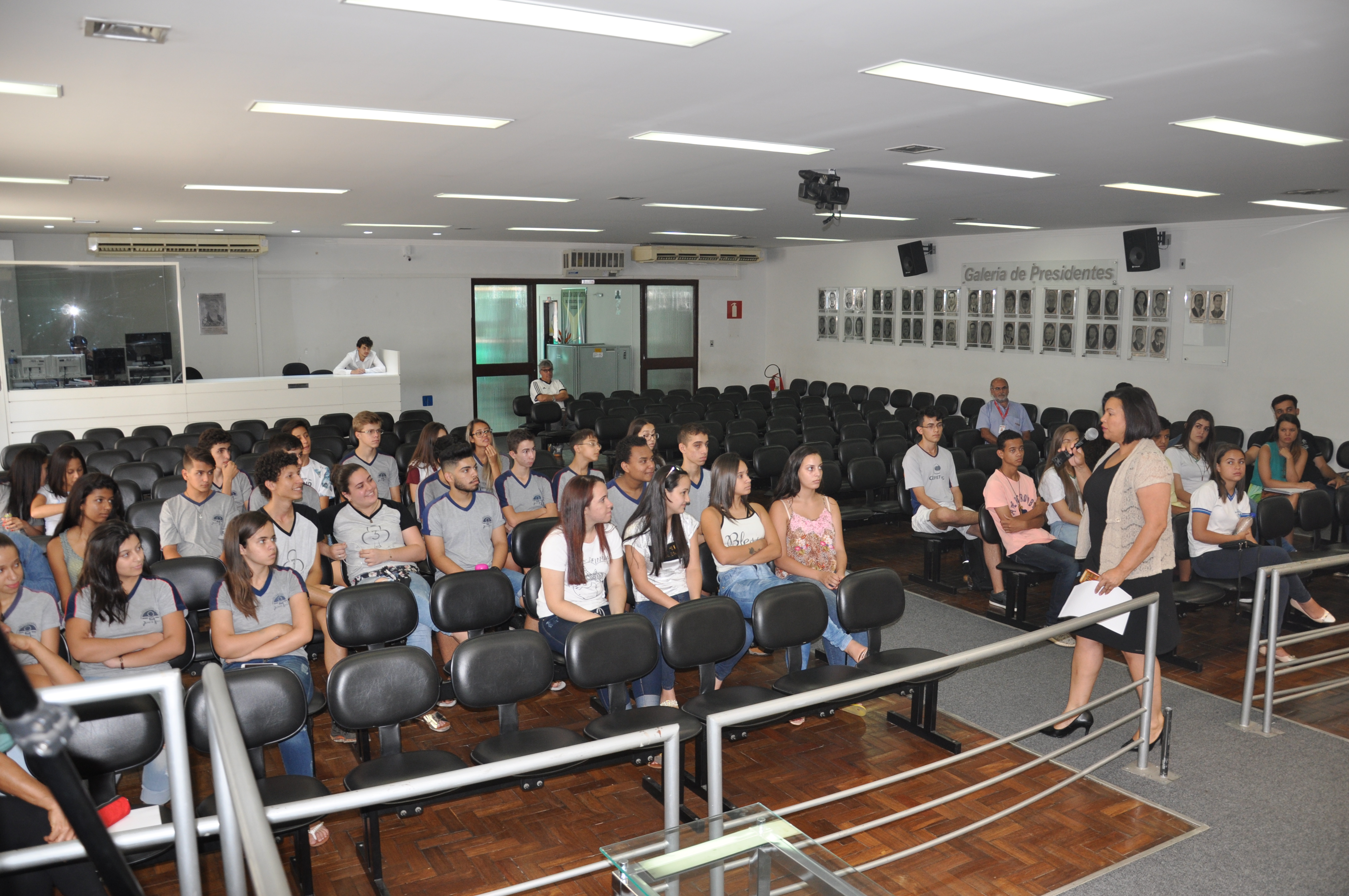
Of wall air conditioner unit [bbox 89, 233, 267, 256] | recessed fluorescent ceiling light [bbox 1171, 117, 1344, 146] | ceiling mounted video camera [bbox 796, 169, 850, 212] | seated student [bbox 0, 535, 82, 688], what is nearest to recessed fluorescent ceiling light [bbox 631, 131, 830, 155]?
ceiling mounted video camera [bbox 796, 169, 850, 212]

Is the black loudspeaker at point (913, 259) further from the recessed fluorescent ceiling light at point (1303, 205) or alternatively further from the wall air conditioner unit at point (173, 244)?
the wall air conditioner unit at point (173, 244)

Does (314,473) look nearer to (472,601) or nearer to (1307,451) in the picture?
(472,601)

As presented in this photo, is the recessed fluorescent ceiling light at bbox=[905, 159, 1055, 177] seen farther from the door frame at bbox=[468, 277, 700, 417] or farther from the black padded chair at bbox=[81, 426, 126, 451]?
the door frame at bbox=[468, 277, 700, 417]

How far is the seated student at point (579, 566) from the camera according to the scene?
4805 mm

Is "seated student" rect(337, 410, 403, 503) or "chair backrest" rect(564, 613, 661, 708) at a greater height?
"seated student" rect(337, 410, 403, 503)

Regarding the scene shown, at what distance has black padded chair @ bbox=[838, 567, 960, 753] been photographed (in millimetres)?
4758

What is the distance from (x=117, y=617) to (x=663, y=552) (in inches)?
102

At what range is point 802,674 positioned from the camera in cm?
457

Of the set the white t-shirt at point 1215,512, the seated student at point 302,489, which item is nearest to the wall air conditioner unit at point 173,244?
the seated student at point 302,489

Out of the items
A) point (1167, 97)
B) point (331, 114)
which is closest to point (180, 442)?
point (331, 114)

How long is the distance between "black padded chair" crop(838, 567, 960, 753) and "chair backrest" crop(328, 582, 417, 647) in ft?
7.14

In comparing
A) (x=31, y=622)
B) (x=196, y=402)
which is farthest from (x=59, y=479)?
(x=196, y=402)

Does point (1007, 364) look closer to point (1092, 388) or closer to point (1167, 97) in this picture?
point (1092, 388)

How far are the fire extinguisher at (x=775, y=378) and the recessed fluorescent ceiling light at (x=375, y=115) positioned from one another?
39.2 feet
